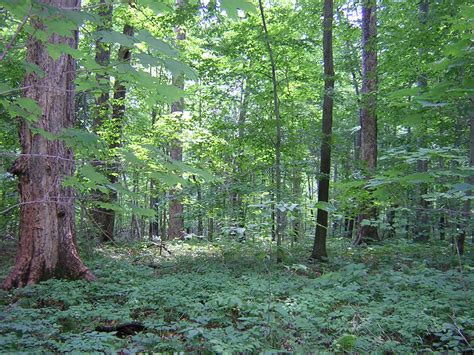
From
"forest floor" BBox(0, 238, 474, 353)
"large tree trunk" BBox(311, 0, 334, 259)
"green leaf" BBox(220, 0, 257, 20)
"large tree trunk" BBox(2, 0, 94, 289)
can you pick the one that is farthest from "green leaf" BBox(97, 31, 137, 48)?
"large tree trunk" BBox(311, 0, 334, 259)

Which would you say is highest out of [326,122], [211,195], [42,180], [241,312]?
[326,122]

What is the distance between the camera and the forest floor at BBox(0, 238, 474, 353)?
3.35 m

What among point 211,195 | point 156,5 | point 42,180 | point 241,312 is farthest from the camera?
point 211,195

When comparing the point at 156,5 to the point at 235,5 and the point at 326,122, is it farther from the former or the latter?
the point at 326,122

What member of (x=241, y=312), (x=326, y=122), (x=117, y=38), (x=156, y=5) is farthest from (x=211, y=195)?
(x=117, y=38)

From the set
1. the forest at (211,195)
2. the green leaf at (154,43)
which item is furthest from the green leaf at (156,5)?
the green leaf at (154,43)

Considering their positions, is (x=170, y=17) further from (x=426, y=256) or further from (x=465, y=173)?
(x=426, y=256)

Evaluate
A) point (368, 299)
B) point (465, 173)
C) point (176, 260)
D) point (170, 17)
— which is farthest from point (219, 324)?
point (170, 17)

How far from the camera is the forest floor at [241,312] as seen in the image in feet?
11.0

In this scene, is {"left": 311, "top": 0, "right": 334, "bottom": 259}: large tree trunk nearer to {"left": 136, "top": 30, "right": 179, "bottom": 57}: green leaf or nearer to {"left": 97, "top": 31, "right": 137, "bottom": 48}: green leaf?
{"left": 136, "top": 30, "right": 179, "bottom": 57}: green leaf

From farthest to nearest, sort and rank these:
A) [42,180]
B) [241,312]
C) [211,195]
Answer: [211,195]
[42,180]
[241,312]

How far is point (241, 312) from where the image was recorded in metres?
4.28

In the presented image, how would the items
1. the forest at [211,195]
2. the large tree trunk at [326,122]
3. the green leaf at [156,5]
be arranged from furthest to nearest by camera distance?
the large tree trunk at [326,122] < the forest at [211,195] < the green leaf at [156,5]

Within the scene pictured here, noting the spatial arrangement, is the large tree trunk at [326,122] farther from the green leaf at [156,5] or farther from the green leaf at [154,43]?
the green leaf at [154,43]
